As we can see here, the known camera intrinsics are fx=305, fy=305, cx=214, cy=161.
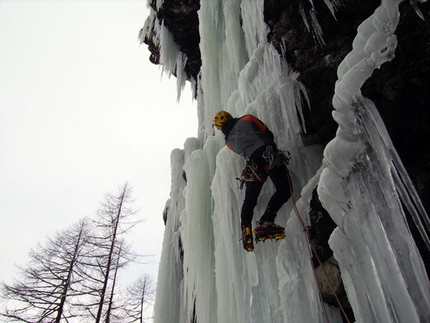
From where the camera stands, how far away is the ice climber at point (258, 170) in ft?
9.39

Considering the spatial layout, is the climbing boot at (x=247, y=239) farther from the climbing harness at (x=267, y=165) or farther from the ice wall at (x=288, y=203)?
the climbing harness at (x=267, y=165)

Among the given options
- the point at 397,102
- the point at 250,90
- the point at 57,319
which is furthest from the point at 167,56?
the point at 57,319

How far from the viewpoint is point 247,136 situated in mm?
3168

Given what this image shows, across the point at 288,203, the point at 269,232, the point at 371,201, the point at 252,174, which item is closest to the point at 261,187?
the point at 252,174

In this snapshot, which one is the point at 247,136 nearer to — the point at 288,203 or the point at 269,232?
the point at 288,203

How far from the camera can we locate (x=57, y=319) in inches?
288

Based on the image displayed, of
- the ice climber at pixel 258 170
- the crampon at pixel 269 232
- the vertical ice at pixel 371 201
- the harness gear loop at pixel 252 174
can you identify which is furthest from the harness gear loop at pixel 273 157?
the vertical ice at pixel 371 201

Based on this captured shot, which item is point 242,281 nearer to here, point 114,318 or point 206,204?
point 206,204

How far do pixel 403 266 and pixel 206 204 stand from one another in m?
2.61

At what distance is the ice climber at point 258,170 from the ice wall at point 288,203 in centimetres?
21

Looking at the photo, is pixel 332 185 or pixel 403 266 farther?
pixel 332 185

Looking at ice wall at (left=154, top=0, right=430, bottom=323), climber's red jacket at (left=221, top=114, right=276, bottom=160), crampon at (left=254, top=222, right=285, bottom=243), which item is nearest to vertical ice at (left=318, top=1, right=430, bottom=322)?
ice wall at (left=154, top=0, right=430, bottom=323)

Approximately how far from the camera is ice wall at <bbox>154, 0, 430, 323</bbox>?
170 cm

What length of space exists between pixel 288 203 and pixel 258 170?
0.46 metres
